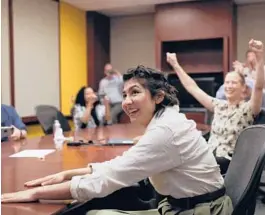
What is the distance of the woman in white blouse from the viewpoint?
4.39ft

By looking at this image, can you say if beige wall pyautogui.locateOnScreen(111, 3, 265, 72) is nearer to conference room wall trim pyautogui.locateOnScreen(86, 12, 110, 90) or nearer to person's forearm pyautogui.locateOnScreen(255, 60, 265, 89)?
conference room wall trim pyautogui.locateOnScreen(86, 12, 110, 90)

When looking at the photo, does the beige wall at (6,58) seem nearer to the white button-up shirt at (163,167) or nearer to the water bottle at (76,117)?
the water bottle at (76,117)

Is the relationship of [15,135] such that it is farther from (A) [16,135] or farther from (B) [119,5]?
(B) [119,5]

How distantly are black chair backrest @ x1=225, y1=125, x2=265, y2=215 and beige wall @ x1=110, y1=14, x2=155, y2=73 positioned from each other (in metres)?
5.72

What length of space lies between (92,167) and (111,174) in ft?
1.33

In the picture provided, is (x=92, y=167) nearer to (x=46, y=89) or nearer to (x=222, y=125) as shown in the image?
(x=222, y=125)

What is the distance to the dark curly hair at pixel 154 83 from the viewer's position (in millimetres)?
1487

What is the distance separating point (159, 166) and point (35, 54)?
180 inches

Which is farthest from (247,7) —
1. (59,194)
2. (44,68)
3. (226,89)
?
(59,194)

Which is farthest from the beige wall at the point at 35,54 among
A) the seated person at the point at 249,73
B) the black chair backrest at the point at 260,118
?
the black chair backrest at the point at 260,118

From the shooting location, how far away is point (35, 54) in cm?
557

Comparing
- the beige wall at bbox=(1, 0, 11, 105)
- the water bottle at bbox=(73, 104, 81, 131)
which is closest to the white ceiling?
the beige wall at bbox=(1, 0, 11, 105)

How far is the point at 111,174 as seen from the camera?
1.33 m

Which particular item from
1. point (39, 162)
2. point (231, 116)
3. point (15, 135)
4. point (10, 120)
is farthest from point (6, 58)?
point (231, 116)
